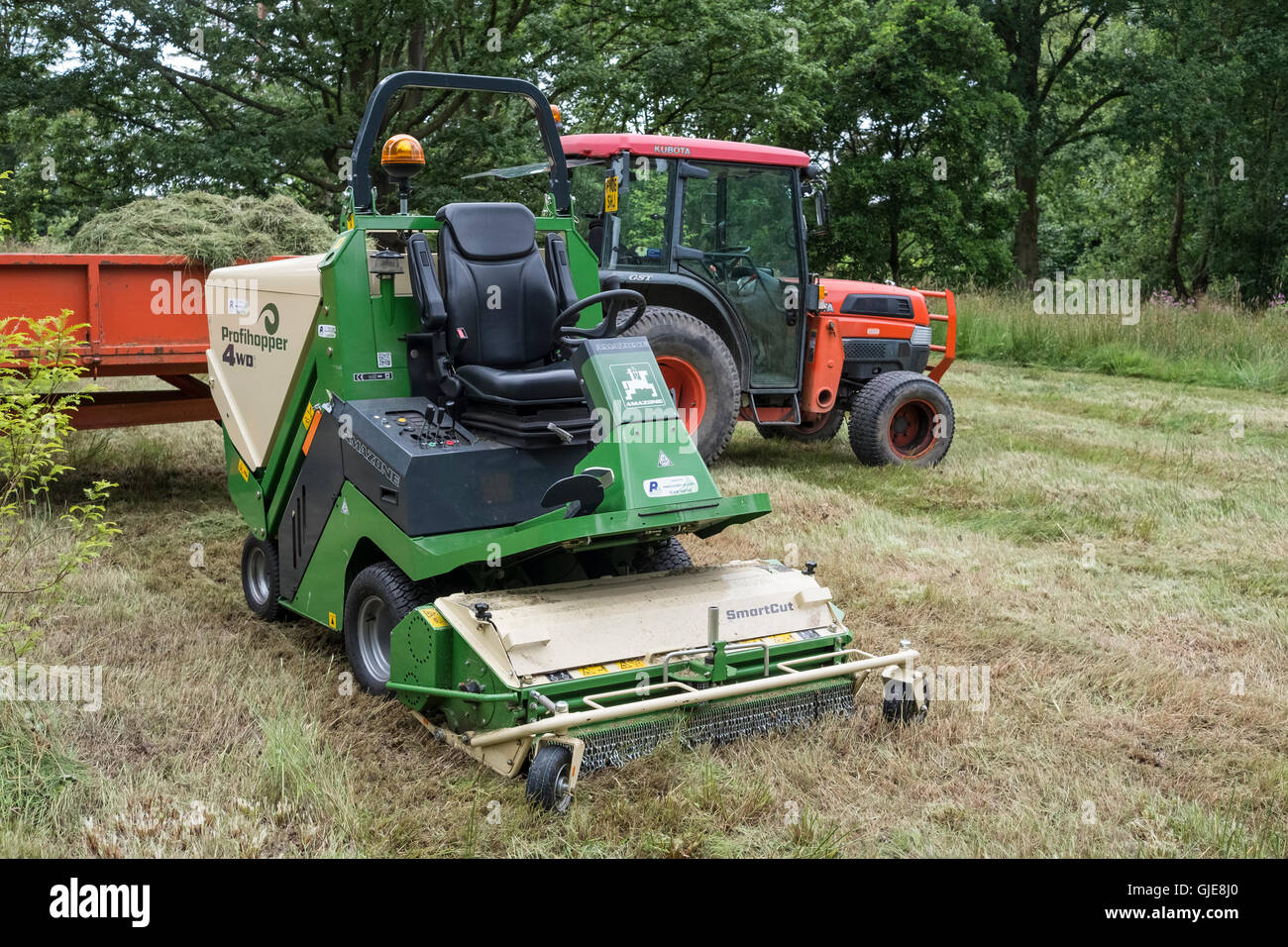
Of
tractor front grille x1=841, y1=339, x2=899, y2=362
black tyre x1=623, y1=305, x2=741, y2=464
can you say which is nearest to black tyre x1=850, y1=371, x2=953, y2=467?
tractor front grille x1=841, y1=339, x2=899, y2=362

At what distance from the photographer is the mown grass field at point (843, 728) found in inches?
140

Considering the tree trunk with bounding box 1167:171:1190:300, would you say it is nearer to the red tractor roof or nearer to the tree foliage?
the tree foliage

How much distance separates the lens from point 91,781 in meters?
3.74

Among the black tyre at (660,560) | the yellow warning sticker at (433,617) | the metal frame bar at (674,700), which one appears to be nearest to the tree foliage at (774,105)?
the black tyre at (660,560)

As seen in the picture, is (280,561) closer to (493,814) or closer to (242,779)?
(242,779)

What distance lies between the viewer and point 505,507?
460 centimetres

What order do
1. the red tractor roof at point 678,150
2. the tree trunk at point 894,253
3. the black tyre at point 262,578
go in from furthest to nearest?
the tree trunk at point 894,253, the red tractor roof at point 678,150, the black tyre at point 262,578

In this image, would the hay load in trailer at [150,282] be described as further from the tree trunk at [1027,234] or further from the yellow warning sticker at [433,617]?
the tree trunk at [1027,234]

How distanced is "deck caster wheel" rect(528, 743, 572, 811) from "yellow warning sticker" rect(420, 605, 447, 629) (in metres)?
0.60

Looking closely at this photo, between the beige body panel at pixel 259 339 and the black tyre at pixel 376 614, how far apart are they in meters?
1.04

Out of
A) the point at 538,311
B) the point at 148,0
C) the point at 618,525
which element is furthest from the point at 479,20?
the point at 618,525

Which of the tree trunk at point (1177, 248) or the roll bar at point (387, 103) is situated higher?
the tree trunk at point (1177, 248)

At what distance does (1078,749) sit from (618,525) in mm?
1743

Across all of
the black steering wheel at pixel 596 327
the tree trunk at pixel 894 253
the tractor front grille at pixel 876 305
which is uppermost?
the tree trunk at pixel 894 253
